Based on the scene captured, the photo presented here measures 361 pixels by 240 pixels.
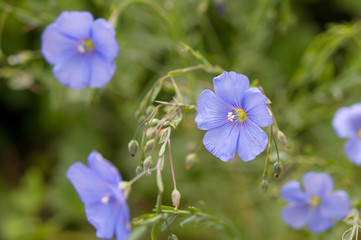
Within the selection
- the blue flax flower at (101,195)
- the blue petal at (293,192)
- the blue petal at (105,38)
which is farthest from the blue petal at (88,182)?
the blue petal at (293,192)

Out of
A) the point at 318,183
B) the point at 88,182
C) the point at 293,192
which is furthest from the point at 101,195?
the point at 318,183

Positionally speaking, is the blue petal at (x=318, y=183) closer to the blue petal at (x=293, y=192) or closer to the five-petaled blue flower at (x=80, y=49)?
the blue petal at (x=293, y=192)

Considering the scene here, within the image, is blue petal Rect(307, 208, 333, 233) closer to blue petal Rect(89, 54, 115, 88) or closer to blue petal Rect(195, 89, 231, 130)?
blue petal Rect(195, 89, 231, 130)

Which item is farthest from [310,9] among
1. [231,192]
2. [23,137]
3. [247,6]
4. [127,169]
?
[23,137]

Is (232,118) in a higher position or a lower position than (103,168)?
higher

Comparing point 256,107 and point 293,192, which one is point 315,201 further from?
point 256,107

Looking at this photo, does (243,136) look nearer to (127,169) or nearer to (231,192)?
(231,192)

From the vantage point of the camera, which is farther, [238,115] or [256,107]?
[238,115]
